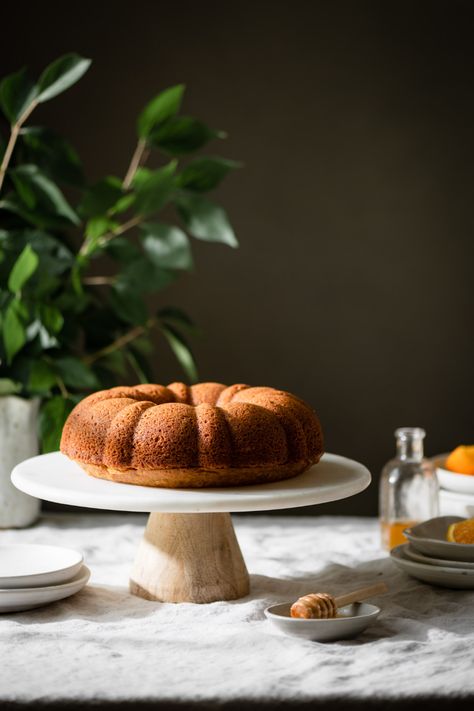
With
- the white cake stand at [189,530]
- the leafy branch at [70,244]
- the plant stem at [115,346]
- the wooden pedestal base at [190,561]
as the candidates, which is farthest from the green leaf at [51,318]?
the wooden pedestal base at [190,561]

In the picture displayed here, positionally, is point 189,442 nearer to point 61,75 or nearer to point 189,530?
point 189,530

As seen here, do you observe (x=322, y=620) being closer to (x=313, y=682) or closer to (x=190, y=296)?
(x=313, y=682)

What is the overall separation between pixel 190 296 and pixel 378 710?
5.14 ft

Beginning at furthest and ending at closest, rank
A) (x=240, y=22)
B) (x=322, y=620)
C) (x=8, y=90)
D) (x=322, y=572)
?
1. (x=240, y=22)
2. (x=8, y=90)
3. (x=322, y=572)
4. (x=322, y=620)

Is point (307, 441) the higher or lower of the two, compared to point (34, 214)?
lower

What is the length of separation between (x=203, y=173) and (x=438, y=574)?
3.29ft

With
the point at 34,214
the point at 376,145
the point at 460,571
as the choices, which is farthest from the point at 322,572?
the point at 376,145

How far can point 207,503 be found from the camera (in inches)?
44.6

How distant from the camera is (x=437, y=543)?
52.9 inches

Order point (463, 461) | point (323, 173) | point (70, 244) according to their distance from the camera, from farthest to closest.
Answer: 1. point (323, 173)
2. point (70, 244)
3. point (463, 461)

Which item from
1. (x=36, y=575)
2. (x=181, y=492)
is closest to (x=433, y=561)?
(x=181, y=492)

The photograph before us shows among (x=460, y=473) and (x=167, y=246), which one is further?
(x=167, y=246)

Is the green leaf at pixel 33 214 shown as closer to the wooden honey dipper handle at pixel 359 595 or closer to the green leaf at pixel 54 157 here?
the green leaf at pixel 54 157

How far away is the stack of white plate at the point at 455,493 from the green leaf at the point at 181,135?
831 mm
